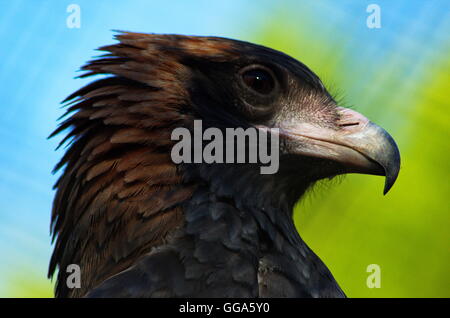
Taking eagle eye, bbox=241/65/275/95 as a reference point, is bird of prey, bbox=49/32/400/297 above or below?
below

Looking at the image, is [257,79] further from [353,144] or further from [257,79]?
[353,144]

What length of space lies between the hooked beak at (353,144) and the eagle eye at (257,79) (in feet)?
0.77

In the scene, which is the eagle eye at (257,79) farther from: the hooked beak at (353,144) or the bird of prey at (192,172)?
the hooked beak at (353,144)

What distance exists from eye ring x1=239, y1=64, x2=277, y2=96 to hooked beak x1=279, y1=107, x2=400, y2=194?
0.75 ft

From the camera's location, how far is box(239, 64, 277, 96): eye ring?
4.11 metres

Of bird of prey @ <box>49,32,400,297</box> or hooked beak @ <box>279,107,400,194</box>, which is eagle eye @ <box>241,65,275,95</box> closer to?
bird of prey @ <box>49,32,400,297</box>

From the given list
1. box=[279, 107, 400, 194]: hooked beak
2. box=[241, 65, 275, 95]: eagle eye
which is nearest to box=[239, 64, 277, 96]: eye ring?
box=[241, 65, 275, 95]: eagle eye

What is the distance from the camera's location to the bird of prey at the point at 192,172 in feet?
11.8

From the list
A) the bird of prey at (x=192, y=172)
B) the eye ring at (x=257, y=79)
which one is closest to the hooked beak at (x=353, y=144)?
the bird of prey at (x=192, y=172)

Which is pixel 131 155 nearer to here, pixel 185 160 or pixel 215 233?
pixel 185 160

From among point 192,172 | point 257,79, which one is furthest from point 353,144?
point 192,172

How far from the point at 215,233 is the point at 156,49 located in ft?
3.84

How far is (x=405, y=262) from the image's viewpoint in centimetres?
818
